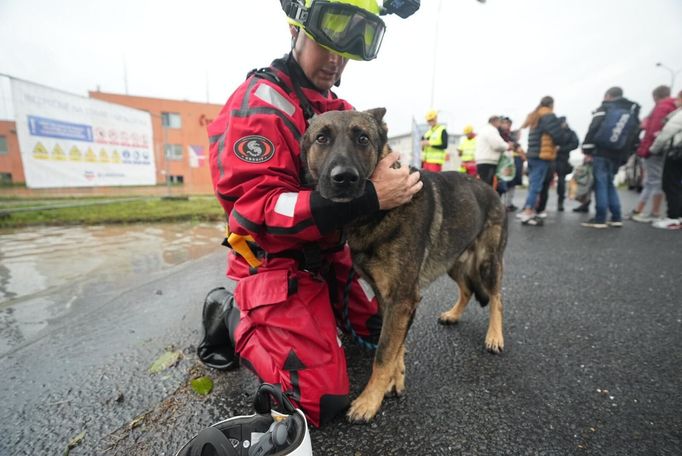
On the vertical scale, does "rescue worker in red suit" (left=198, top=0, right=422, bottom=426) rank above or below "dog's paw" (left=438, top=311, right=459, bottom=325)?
above

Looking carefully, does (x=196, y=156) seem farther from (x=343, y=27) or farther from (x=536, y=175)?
(x=343, y=27)

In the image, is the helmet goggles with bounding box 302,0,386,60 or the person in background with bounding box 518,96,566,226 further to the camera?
the person in background with bounding box 518,96,566,226

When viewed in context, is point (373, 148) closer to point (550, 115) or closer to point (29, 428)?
point (29, 428)

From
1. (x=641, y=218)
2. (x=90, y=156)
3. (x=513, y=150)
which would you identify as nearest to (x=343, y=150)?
(x=513, y=150)

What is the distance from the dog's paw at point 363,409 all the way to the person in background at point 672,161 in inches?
293

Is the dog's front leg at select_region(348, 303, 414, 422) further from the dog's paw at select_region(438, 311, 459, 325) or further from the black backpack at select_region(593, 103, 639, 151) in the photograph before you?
the black backpack at select_region(593, 103, 639, 151)

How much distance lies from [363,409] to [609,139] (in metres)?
7.08

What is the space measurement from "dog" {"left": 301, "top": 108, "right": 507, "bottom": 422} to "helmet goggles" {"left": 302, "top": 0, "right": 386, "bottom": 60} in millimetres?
389

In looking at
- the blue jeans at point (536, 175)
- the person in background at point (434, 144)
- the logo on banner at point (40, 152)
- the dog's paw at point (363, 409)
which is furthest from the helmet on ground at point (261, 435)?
the logo on banner at point (40, 152)

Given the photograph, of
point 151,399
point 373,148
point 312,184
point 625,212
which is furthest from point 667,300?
point 625,212

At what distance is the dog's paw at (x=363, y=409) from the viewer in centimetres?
163

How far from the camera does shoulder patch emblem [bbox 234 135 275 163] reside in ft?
5.41

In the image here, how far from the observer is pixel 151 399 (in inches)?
67.0

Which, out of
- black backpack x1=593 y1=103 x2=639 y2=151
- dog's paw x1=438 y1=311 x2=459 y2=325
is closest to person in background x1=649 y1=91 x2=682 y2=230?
black backpack x1=593 y1=103 x2=639 y2=151
